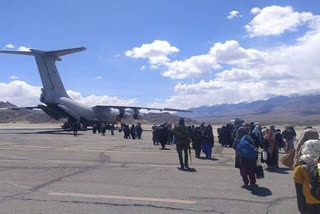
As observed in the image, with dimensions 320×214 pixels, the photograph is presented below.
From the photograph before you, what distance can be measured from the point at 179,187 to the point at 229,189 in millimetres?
1127

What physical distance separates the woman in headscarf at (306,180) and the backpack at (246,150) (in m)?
5.10

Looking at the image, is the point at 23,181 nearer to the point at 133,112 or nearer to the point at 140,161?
the point at 140,161

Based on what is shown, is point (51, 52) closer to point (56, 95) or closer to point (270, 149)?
point (56, 95)

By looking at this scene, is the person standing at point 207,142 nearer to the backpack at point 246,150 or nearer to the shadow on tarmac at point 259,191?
the shadow on tarmac at point 259,191

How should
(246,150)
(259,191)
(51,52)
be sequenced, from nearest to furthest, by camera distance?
(259,191)
(246,150)
(51,52)

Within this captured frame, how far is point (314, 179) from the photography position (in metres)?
4.71

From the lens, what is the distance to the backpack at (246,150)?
33.8 ft

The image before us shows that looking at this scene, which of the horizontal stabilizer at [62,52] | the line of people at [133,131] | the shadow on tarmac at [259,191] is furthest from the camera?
the horizontal stabilizer at [62,52]

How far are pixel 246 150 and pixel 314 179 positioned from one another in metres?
5.61

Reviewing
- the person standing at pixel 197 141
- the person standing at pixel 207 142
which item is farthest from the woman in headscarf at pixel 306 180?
the person standing at pixel 197 141

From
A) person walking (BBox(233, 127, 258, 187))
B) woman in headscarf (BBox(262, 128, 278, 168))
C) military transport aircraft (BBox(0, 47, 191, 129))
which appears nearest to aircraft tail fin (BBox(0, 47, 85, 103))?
military transport aircraft (BBox(0, 47, 191, 129))

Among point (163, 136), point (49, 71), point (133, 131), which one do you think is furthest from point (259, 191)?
point (49, 71)

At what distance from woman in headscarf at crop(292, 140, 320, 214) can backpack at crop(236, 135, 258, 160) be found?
510cm

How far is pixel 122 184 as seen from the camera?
10812 mm
